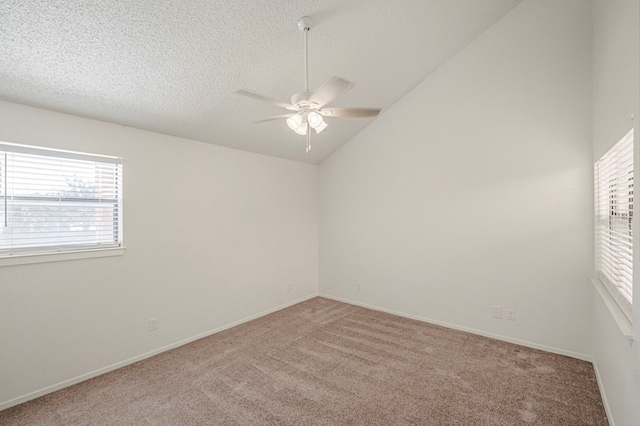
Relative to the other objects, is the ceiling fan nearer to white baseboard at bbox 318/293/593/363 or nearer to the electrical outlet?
the electrical outlet

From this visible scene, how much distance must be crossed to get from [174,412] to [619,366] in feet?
10.1

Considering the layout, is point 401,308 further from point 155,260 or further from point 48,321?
point 48,321

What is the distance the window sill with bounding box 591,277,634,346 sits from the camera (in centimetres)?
162

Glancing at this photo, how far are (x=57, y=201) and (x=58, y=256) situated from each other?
1.59 feet

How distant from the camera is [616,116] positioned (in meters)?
1.98

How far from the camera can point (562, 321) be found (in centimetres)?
298

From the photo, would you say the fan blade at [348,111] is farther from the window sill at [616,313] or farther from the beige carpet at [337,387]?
the beige carpet at [337,387]

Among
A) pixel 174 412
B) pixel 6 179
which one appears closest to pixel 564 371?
pixel 174 412

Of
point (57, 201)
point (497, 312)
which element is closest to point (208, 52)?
point (57, 201)

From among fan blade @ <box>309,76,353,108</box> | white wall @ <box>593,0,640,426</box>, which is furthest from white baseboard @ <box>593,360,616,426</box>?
fan blade @ <box>309,76,353,108</box>

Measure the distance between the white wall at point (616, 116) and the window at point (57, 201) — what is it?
3.88 meters

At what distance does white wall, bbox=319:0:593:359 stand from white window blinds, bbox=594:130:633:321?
0.86ft

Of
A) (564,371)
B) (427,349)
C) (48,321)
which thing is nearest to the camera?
(48,321)

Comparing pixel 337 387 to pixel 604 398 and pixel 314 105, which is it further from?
pixel 314 105
